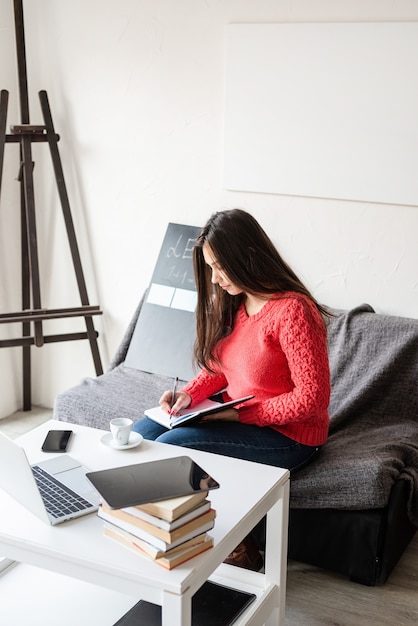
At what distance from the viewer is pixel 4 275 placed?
349cm

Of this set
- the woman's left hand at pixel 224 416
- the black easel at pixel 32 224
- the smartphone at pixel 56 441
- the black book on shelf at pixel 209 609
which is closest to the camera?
the black book on shelf at pixel 209 609

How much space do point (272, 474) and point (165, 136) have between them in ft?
5.45

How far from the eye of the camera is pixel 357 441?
2.47 m

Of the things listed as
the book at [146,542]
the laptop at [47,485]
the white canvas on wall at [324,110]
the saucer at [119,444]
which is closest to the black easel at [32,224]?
the white canvas on wall at [324,110]

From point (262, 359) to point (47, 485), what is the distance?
0.70m

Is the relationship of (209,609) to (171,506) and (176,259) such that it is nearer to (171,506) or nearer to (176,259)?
(171,506)

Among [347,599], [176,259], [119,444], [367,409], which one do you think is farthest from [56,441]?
[176,259]

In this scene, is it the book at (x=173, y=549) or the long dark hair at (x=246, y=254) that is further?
the long dark hair at (x=246, y=254)

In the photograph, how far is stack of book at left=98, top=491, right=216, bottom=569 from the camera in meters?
1.52

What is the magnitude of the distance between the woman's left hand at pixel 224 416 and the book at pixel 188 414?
3 centimetres

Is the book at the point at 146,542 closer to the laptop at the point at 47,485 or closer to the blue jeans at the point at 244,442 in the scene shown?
the laptop at the point at 47,485

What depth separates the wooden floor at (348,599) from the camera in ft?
6.98

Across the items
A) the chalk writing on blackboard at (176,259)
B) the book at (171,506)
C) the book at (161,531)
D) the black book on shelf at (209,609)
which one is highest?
the chalk writing on blackboard at (176,259)

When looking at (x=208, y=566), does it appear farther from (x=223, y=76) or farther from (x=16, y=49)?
(x=16, y=49)
